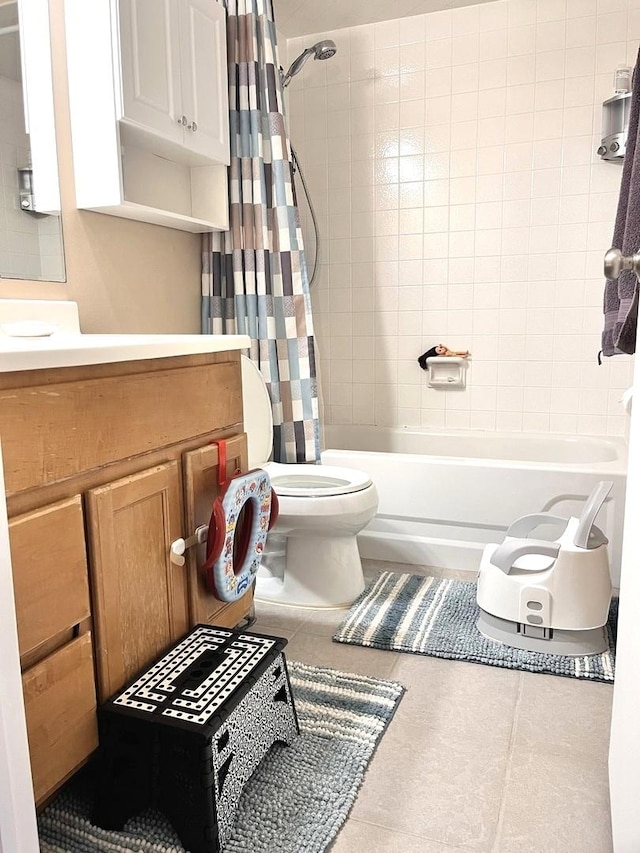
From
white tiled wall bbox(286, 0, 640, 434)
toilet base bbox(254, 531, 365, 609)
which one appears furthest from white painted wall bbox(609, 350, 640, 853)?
white tiled wall bbox(286, 0, 640, 434)

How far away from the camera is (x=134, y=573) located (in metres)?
1.30

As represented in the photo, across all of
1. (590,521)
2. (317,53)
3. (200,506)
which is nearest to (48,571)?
(200,506)

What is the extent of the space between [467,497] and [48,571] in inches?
66.9

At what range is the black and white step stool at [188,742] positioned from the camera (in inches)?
45.6

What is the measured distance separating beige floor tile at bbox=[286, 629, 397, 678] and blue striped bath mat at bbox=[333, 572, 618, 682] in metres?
0.03

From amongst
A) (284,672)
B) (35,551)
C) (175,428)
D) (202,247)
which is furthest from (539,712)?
(202,247)

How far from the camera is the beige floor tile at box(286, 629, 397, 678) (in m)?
1.81

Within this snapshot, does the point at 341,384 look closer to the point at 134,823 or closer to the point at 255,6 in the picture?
the point at 255,6

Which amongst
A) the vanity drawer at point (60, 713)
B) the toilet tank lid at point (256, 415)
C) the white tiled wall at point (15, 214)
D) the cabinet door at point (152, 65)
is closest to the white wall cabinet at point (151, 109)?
the cabinet door at point (152, 65)

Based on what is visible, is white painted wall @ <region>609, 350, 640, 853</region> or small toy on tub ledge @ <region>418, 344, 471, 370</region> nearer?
white painted wall @ <region>609, 350, 640, 853</region>

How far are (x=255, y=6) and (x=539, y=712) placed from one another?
244cm

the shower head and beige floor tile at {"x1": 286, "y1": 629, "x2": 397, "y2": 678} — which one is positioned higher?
the shower head

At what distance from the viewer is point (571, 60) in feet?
8.92

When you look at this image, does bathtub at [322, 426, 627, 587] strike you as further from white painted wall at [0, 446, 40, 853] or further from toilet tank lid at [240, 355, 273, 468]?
white painted wall at [0, 446, 40, 853]
